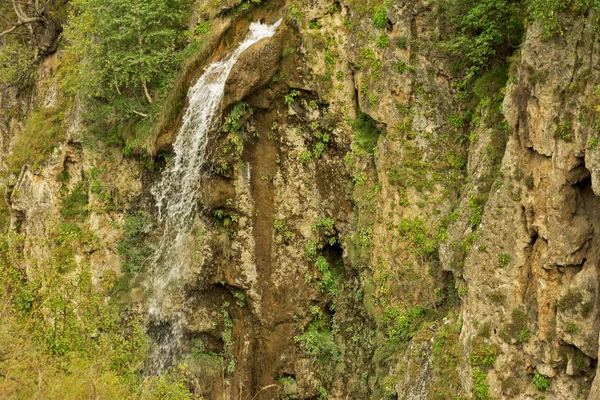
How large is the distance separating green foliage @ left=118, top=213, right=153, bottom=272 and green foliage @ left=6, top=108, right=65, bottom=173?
5.14m

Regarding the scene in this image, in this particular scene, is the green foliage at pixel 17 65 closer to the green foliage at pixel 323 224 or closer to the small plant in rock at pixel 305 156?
the small plant in rock at pixel 305 156

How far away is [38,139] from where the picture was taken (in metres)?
26.8

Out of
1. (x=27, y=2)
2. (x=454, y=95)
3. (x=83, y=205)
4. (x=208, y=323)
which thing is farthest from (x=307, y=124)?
(x=27, y=2)

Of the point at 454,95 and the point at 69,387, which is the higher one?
the point at 454,95

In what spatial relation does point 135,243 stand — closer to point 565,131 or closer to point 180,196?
point 180,196

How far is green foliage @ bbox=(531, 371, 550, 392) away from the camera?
12.7 meters

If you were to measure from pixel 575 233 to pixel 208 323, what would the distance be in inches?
521

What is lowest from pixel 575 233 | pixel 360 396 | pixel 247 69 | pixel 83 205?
pixel 360 396

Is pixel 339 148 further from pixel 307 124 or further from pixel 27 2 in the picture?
pixel 27 2

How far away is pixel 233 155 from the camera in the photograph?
2084 cm

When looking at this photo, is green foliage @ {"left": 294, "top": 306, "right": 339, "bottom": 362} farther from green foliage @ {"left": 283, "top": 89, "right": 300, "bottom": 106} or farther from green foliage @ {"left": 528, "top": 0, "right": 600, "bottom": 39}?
green foliage @ {"left": 528, "top": 0, "right": 600, "bottom": 39}

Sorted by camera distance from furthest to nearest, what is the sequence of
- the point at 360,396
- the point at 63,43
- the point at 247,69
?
the point at 63,43 → the point at 247,69 → the point at 360,396

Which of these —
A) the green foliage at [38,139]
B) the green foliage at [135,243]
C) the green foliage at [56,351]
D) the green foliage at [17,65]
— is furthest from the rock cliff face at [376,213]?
the green foliage at [17,65]

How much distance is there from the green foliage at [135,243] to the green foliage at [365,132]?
28.1 feet
